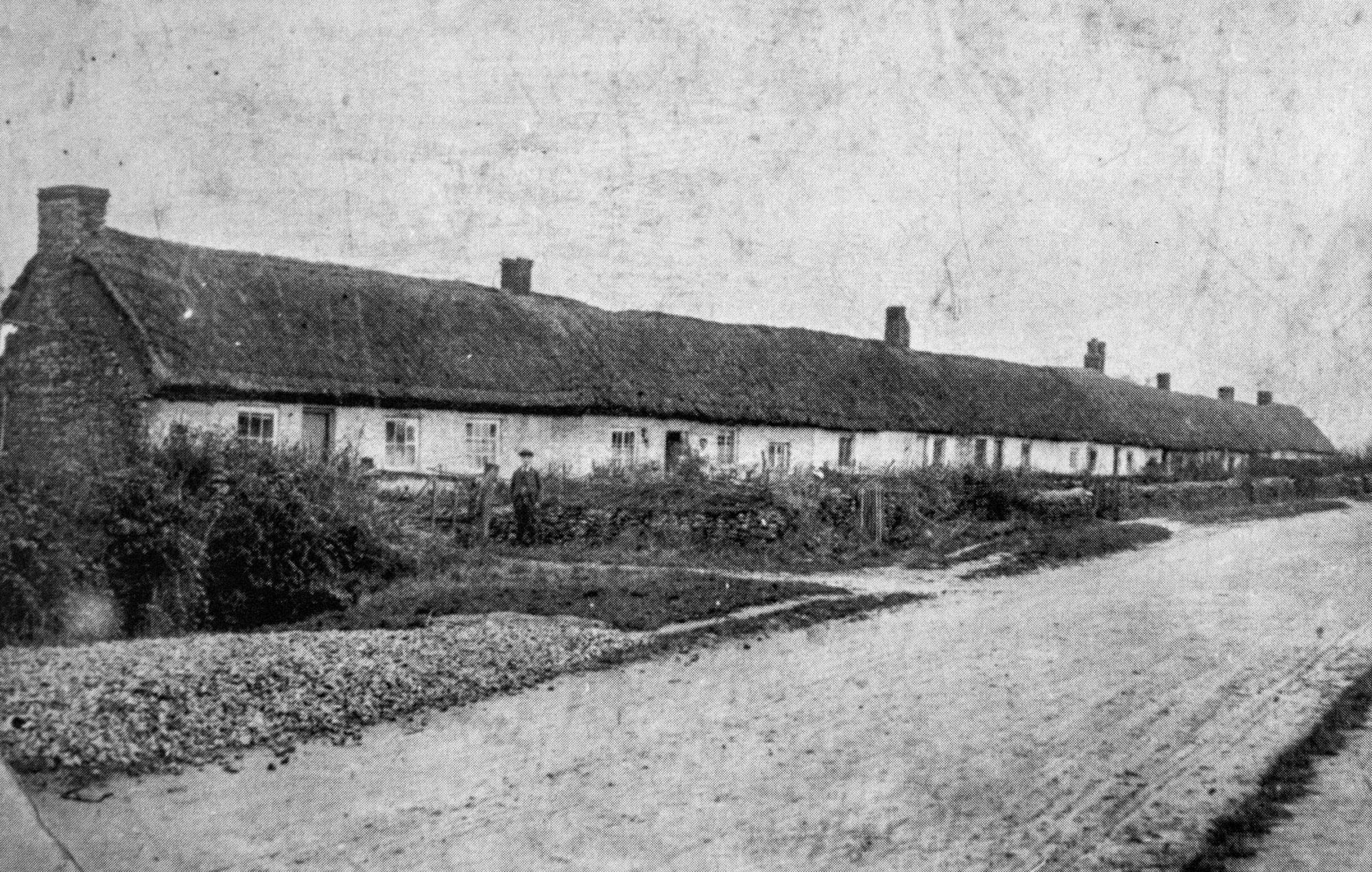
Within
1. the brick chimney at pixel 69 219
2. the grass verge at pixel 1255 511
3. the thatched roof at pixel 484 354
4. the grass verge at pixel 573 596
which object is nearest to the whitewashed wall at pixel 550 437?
the thatched roof at pixel 484 354

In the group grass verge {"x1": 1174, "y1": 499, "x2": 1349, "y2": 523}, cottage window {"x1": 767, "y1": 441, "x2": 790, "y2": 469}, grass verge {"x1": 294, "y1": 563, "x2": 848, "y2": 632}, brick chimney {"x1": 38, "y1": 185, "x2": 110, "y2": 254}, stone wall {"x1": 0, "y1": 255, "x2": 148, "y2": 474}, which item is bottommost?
grass verge {"x1": 294, "y1": 563, "x2": 848, "y2": 632}

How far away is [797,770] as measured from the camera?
634 cm

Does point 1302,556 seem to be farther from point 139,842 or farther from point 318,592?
point 139,842

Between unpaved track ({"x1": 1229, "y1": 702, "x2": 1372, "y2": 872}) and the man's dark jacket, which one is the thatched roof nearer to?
the man's dark jacket

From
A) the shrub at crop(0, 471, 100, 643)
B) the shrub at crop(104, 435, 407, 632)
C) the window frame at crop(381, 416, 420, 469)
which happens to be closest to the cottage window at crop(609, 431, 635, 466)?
the window frame at crop(381, 416, 420, 469)

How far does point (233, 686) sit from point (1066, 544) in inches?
669

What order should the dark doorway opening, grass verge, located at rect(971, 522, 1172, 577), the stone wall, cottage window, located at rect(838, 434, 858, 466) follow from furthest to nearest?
cottage window, located at rect(838, 434, 858, 466) < the dark doorway opening < the stone wall < grass verge, located at rect(971, 522, 1172, 577)

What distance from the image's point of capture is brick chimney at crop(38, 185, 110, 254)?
2116cm

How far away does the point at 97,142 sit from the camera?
370 inches

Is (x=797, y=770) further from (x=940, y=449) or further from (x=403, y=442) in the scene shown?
(x=940, y=449)

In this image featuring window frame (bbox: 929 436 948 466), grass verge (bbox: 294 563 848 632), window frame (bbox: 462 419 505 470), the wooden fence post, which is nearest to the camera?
grass verge (bbox: 294 563 848 632)

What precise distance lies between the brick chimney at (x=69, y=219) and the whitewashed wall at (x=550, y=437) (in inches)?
170

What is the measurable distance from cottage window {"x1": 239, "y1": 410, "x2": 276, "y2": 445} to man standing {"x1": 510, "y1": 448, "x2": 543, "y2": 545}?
5.04 m

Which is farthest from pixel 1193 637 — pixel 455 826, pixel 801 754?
pixel 455 826
